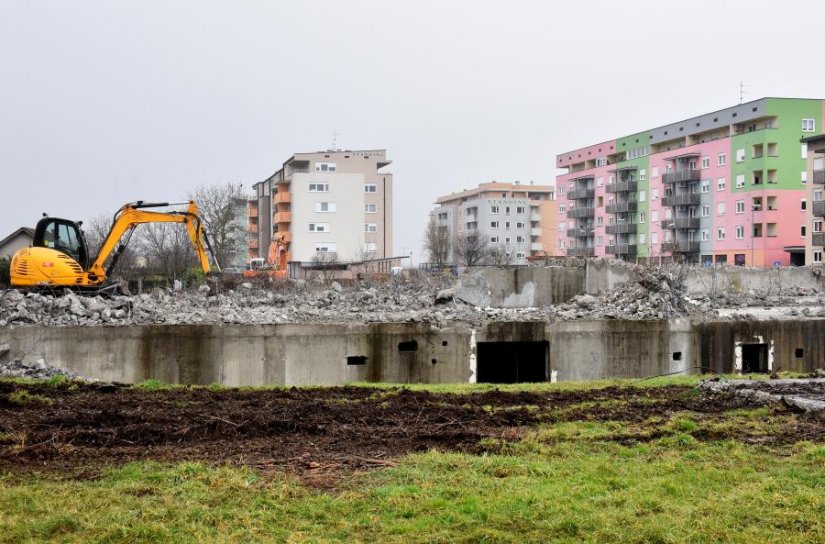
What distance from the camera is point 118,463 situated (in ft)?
25.8

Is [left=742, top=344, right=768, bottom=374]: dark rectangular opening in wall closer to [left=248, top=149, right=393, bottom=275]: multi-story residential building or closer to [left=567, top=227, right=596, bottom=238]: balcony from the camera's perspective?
[left=248, top=149, right=393, bottom=275]: multi-story residential building

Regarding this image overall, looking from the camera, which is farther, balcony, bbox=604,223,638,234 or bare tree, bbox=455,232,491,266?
balcony, bbox=604,223,638,234

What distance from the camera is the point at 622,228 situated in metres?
79.8

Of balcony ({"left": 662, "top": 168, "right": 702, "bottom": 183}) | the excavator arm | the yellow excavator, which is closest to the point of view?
the yellow excavator

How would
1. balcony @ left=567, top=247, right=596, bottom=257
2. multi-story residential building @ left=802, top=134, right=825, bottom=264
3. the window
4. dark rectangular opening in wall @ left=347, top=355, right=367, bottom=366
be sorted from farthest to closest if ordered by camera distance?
balcony @ left=567, top=247, right=596, bottom=257 → the window → multi-story residential building @ left=802, top=134, right=825, bottom=264 → dark rectangular opening in wall @ left=347, top=355, right=367, bottom=366

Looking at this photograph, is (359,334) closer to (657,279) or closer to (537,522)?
(657,279)

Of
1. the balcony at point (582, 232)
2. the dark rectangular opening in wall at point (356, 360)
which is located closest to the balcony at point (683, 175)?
the balcony at point (582, 232)

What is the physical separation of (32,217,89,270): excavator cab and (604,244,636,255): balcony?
63484 mm

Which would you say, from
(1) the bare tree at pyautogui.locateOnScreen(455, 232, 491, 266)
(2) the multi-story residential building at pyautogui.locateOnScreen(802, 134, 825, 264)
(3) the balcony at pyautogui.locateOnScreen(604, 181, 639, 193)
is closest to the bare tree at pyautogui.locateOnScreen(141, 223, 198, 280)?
(1) the bare tree at pyautogui.locateOnScreen(455, 232, 491, 266)

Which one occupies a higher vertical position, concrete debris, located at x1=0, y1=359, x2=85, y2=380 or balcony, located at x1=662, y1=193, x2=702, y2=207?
balcony, located at x1=662, y1=193, x2=702, y2=207

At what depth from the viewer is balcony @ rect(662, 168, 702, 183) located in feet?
228

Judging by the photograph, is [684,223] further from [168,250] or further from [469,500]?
[469,500]

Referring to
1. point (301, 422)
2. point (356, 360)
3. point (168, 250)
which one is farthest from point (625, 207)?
point (301, 422)

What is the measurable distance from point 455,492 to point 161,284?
34596 mm
